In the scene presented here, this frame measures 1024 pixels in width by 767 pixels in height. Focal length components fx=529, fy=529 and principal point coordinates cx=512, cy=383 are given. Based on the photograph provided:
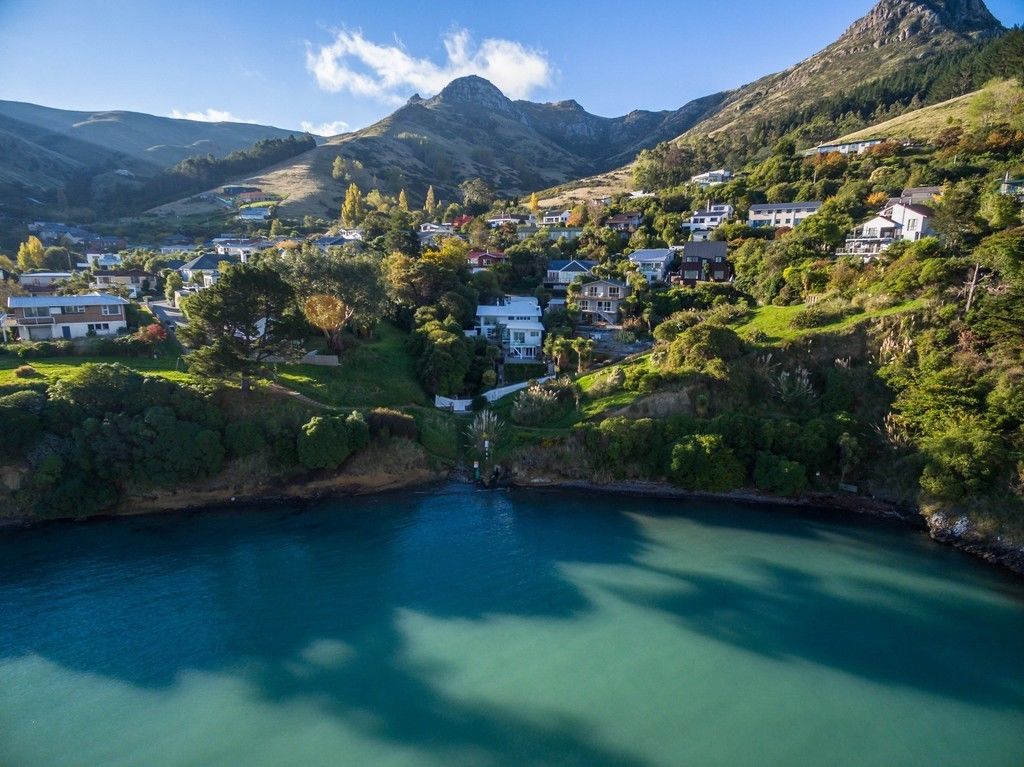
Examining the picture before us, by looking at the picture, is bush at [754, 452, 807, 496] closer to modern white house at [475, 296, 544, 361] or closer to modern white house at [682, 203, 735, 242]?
modern white house at [475, 296, 544, 361]

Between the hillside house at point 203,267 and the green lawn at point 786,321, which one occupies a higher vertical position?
the hillside house at point 203,267

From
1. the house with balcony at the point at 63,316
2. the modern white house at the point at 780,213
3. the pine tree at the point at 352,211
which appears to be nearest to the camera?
the house with balcony at the point at 63,316

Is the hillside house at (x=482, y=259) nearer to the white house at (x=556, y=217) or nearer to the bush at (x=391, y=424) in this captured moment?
the white house at (x=556, y=217)

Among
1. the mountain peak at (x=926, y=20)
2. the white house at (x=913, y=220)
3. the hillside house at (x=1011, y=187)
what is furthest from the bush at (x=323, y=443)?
the mountain peak at (x=926, y=20)

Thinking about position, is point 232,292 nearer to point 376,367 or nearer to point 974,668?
point 376,367

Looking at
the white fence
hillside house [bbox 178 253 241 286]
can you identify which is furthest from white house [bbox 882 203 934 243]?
hillside house [bbox 178 253 241 286]

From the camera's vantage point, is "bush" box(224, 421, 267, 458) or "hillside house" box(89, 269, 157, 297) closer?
"bush" box(224, 421, 267, 458)
